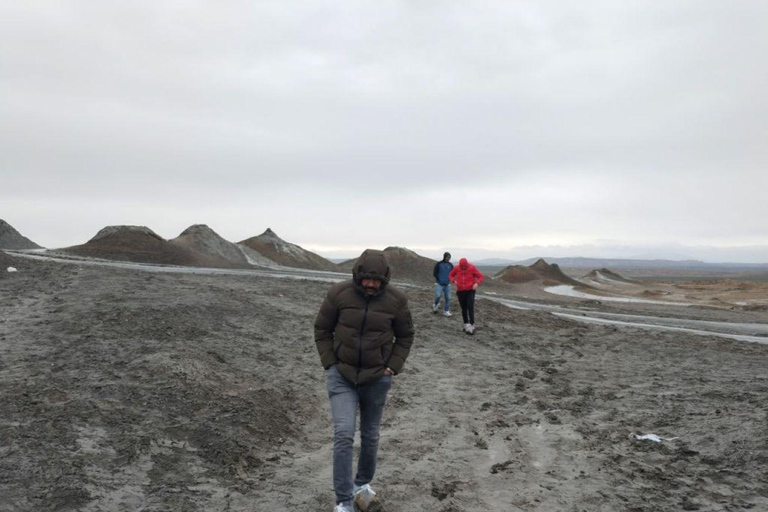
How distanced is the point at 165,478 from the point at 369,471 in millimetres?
2000

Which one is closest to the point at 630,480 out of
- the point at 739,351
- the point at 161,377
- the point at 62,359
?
the point at 161,377

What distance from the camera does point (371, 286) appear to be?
4344 millimetres

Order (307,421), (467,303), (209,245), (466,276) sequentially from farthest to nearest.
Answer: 1. (209,245)
2. (467,303)
3. (466,276)
4. (307,421)

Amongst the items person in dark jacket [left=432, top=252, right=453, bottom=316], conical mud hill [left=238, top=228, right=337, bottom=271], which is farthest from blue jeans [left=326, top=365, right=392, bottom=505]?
conical mud hill [left=238, top=228, right=337, bottom=271]

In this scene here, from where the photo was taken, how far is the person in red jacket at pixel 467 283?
40.2 feet

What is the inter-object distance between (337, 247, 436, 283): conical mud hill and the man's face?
36.4 metres

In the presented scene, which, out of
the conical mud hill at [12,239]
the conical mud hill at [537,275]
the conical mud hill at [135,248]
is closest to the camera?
the conical mud hill at [135,248]

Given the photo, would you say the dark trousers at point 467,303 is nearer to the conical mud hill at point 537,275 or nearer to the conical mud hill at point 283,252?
the conical mud hill at point 283,252

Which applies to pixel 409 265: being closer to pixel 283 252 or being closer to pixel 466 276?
pixel 283 252

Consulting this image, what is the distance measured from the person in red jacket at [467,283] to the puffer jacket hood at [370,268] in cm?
766

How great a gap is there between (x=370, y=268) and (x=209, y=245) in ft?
145

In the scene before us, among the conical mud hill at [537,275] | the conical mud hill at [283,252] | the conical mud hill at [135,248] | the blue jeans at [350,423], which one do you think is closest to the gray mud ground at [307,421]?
the blue jeans at [350,423]

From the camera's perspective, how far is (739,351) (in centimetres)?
1227

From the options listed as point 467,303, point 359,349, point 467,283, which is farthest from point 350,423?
point 467,303
